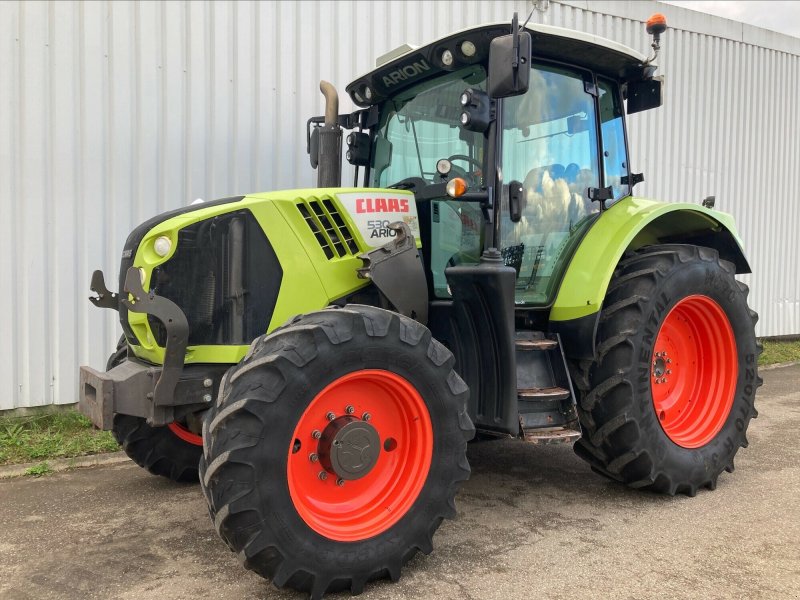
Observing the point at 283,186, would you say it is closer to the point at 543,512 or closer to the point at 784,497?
the point at 543,512

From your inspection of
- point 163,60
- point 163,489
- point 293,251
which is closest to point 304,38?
point 163,60

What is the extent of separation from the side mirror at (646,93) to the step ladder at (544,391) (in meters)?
1.66

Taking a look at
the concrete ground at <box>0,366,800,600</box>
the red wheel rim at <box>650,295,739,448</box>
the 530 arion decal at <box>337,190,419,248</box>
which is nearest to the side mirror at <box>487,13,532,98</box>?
the 530 arion decal at <box>337,190,419,248</box>

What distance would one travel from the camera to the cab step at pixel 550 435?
329cm

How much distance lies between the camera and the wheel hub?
9.06 ft

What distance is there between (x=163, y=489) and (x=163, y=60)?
3362mm

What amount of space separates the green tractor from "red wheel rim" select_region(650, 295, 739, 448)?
0.04 ft

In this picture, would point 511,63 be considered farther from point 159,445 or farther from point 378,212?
point 159,445

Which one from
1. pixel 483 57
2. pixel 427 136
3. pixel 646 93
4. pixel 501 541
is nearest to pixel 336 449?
pixel 501 541

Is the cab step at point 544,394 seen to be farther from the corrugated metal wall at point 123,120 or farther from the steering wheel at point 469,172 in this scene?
the corrugated metal wall at point 123,120

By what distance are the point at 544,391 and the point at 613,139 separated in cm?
165

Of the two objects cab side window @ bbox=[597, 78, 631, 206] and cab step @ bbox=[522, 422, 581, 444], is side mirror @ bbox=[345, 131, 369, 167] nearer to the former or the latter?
cab side window @ bbox=[597, 78, 631, 206]

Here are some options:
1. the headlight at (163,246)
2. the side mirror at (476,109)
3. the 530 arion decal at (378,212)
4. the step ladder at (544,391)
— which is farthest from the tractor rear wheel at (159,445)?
the side mirror at (476,109)

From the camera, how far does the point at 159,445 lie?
3.92m
